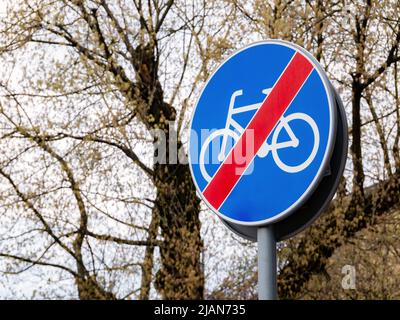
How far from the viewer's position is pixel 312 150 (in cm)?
266

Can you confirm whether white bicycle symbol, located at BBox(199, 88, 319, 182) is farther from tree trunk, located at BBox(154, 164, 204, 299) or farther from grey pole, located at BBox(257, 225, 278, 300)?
tree trunk, located at BBox(154, 164, 204, 299)

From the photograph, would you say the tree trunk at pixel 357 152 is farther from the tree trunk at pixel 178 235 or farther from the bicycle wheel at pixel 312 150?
the bicycle wheel at pixel 312 150

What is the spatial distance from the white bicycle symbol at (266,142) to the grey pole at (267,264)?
261 mm

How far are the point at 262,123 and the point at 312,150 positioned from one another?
0.81 feet

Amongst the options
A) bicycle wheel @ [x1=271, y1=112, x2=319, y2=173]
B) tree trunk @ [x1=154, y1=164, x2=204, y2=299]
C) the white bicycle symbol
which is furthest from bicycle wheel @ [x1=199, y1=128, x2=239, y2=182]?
tree trunk @ [x1=154, y1=164, x2=204, y2=299]

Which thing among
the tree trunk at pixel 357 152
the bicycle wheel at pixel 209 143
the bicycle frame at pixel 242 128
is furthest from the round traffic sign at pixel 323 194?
the tree trunk at pixel 357 152

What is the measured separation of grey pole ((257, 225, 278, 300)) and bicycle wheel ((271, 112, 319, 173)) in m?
Answer: 0.24

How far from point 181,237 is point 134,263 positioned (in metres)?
0.70

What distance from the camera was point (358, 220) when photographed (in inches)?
325

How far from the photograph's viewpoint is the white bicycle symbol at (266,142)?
267 centimetres

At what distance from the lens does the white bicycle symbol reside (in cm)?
267

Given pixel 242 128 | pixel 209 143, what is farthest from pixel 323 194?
pixel 209 143
